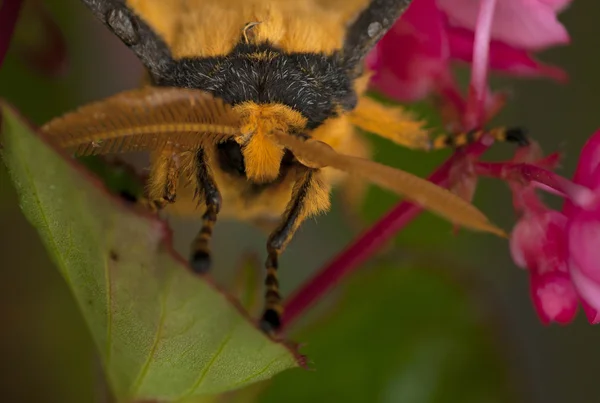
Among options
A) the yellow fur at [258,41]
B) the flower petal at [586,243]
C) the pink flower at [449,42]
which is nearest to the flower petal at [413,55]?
the pink flower at [449,42]

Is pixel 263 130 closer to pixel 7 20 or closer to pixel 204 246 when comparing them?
pixel 204 246

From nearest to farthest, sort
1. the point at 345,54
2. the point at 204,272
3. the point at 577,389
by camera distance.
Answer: the point at 204,272 < the point at 345,54 < the point at 577,389

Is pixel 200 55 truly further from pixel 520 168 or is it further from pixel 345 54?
pixel 520 168

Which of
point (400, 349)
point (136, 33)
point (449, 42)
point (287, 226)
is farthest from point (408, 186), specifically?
point (400, 349)

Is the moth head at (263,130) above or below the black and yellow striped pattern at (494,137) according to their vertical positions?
above

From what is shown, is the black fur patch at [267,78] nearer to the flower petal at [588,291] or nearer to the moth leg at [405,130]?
the moth leg at [405,130]

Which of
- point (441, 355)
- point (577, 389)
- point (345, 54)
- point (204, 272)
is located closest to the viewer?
point (204, 272)

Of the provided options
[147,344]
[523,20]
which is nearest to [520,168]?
[523,20]

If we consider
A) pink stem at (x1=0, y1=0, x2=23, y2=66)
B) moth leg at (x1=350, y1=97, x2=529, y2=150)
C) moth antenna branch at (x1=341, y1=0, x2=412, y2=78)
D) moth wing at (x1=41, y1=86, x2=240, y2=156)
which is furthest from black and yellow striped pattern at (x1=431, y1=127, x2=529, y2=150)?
pink stem at (x1=0, y1=0, x2=23, y2=66)
